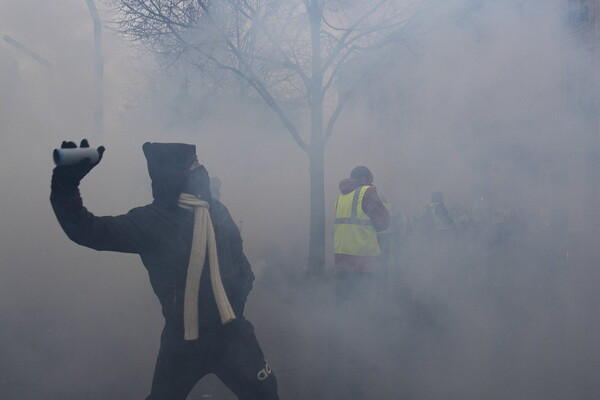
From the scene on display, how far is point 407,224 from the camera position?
239 inches

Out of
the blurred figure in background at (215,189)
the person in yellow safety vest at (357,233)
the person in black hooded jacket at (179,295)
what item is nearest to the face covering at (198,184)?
the person in black hooded jacket at (179,295)

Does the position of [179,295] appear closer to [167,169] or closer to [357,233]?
[167,169]

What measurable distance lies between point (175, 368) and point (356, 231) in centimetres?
Result: 174

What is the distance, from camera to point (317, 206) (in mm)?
6160

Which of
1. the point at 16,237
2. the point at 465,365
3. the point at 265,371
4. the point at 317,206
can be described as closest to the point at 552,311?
the point at 465,365

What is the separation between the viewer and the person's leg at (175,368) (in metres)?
1.87

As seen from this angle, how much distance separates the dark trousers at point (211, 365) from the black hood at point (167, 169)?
46 cm

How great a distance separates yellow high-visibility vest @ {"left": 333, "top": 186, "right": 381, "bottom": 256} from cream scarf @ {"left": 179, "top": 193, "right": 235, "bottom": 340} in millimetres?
1598

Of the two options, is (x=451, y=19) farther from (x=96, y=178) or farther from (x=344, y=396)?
(x=96, y=178)

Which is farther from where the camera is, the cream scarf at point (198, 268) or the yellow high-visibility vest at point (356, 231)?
the yellow high-visibility vest at point (356, 231)

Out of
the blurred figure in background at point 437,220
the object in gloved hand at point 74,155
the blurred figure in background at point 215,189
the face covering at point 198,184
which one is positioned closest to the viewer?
the object in gloved hand at point 74,155

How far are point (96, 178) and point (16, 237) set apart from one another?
1737 millimetres

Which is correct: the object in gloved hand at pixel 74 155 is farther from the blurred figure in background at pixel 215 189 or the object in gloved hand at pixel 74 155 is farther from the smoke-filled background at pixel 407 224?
the blurred figure in background at pixel 215 189

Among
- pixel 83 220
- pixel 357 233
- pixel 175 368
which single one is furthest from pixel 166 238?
pixel 357 233
